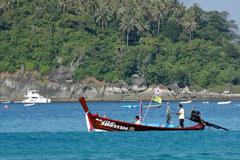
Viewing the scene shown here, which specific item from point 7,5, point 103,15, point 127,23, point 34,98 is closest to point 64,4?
point 103,15

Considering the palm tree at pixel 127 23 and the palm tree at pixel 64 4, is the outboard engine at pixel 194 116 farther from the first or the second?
the palm tree at pixel 64 4

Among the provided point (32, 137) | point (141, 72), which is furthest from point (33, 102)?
point (32, 137)

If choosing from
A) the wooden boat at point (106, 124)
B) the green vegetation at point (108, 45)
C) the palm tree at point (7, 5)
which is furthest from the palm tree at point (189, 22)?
the wooden boat at point (106, 124)

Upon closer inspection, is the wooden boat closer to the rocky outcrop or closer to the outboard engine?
the outboard engine

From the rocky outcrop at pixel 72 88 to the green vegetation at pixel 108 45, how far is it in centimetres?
134

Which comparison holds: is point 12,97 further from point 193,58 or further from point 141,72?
point 193,58

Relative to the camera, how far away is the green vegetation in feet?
607

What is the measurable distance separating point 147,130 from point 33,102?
112168 millimetres

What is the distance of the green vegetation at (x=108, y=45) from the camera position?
18500 centimetres

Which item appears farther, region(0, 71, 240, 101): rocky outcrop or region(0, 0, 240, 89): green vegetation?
region(0, 0, 240, 89): green vegetation

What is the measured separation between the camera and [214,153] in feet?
158

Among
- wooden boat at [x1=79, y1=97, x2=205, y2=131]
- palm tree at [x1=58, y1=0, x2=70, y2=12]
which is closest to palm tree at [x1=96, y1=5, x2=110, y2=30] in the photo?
palm tree at [x1=58, y1=0, x2=70, y2=12]

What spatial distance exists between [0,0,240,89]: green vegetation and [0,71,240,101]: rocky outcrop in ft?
4.41

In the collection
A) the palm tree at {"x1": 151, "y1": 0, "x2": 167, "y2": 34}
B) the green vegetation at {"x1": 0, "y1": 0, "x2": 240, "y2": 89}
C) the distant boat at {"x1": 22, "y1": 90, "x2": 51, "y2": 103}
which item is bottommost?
the distant boat at {"x1": 22, "y1": 90, "x2": 51, "y2": 103}
